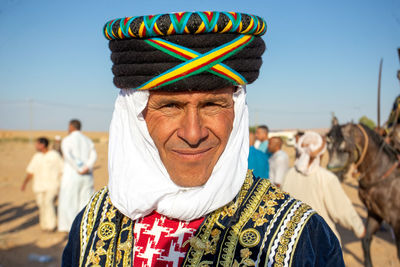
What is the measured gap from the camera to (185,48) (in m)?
1.41

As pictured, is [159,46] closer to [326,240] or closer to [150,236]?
[150,236]

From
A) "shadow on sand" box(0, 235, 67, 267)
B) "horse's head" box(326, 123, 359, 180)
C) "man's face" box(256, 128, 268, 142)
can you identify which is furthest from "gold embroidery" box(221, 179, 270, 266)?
"man's face" box(256, 128, 268, 142)

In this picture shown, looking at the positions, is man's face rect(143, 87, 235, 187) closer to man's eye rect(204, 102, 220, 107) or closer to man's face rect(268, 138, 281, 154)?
man's eye rect(204, 102, 220, 107)

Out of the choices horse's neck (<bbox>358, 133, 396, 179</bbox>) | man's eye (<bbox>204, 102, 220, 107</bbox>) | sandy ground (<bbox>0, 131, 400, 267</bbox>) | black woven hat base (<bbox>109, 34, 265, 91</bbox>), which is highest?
black woven hat base (<bbox>109, 34, 265, 91</bbox>)

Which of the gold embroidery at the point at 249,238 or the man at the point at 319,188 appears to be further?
the man at the point at 319,188

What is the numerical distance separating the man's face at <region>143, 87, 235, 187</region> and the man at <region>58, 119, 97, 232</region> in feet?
20.6

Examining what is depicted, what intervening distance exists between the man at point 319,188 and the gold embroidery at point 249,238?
2660 mm

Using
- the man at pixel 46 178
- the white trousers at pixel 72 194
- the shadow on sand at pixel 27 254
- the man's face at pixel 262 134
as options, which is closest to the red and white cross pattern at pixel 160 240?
the shadow on sand at pixel 27 254

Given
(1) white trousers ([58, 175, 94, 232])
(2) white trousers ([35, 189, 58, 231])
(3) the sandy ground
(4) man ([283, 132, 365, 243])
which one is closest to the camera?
(4) man ([283, 132, 365, 243])

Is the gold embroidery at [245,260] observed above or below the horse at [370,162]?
above

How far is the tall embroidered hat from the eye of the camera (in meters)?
1.39

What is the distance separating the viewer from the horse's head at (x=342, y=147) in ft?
19.3

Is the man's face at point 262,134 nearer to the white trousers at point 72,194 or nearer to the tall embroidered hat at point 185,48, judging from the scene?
the white trousers at point 72,194

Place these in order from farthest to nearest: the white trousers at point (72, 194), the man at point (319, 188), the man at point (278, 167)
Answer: the white trousers at point (72, 194), the man at point (278, 167), the man at point (319, 188)
